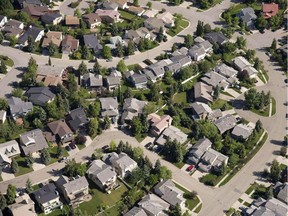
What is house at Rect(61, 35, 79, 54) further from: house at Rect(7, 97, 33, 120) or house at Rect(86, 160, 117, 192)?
house at Rect(86, 160, 117, 192)

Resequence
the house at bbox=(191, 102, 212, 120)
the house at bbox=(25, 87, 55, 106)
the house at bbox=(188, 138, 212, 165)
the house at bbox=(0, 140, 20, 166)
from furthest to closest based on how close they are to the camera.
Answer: the house at bbox=(25, 87, 55, 106) → the house at bbox=(191, 102, 212, 120) → the house at bbox=(188, 138, 212, 165) → the house at bbox=(0, 140, 20, 166)

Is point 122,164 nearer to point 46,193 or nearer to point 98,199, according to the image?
point 98,199

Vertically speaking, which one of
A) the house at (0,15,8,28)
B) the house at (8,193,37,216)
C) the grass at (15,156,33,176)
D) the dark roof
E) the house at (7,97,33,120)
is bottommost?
the grass at (15,156,33,176)

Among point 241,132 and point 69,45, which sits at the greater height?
point 69,45

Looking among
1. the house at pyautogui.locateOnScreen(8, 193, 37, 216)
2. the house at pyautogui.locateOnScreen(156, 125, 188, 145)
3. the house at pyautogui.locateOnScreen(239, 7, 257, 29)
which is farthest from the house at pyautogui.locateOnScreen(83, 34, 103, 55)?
the house at pyautogui.locateOnScreen(8, 193, 37, 216)

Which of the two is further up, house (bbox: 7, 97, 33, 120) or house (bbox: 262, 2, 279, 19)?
house (bbox: 262, 2, 279, 19)

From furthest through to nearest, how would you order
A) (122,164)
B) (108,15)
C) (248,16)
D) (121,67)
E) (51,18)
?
(248,16) → (108,15) → (51,18) → (121,67) → (122,164)

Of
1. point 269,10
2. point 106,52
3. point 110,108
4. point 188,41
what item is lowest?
point 110,108

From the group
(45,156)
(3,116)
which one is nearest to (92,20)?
(3,116)
